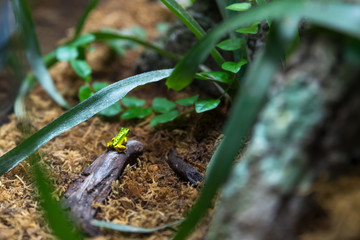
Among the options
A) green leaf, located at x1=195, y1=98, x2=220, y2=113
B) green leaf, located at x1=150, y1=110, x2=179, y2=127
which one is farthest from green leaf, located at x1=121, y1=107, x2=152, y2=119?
green leaf, located at x1=195, y1=98, x2=220, y2=113

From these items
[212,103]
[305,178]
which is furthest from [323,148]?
[212,103]

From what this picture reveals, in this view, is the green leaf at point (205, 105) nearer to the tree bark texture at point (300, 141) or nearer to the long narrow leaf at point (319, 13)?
the long narrow leaf at point (319, 13)

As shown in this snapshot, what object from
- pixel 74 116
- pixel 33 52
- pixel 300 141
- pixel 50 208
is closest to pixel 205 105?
pixel 74 116

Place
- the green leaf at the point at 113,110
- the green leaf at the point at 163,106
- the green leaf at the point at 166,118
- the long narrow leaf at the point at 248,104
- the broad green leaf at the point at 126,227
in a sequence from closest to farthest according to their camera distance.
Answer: the long narrow leaf at the point at 248,104
the broad green leaf at the point at 126,227
the green leaf at the point at 166,118
the green leaf at the point at 163,106
the green leaf at the point at 113,110

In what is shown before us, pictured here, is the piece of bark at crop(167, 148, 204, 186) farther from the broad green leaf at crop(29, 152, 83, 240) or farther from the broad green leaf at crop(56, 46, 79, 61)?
the broad green leaf at crop(56, 46, 79, 61)

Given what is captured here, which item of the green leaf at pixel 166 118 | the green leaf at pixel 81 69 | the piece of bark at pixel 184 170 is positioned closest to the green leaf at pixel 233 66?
the green leaf at pixel 166 118

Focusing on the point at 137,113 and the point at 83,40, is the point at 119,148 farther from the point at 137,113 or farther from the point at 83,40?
the point at 83,40

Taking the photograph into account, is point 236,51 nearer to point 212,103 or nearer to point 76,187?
point 212,103
